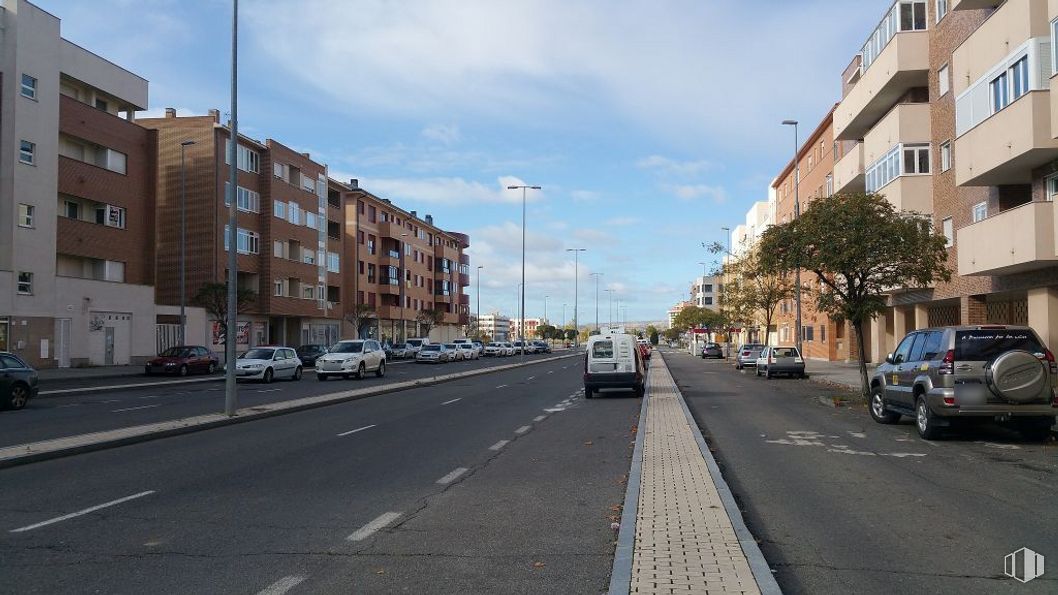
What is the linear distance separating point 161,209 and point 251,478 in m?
47.7

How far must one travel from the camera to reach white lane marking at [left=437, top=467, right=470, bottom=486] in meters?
9.66

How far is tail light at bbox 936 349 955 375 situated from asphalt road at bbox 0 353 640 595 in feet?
17.0

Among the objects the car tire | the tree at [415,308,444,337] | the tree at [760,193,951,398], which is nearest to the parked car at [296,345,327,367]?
the tree at [415,308,444,337]

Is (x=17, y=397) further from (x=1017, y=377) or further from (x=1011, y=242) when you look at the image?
(x=1011, y=242)

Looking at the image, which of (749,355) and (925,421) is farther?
(749,355)

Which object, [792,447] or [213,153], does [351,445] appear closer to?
[792,447]

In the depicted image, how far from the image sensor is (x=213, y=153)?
5209 cm

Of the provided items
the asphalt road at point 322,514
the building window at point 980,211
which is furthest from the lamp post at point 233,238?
the building window at point 980,211

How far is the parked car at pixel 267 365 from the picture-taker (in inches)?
1284

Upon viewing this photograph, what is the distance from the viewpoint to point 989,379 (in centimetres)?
1266

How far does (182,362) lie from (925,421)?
32312mm

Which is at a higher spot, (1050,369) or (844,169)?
(844,169)

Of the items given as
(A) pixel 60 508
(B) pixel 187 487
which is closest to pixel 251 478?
(B) pixel 187 487
